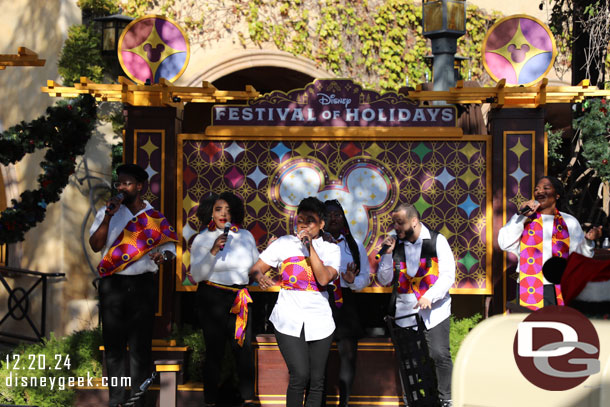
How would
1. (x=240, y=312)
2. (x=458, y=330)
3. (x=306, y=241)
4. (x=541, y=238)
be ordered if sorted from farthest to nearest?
(x=458, y=330) < (x=541, y=238) < (x=240, y=312) < (x=306, y=241)

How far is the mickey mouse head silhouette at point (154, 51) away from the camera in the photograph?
9156 millimetres

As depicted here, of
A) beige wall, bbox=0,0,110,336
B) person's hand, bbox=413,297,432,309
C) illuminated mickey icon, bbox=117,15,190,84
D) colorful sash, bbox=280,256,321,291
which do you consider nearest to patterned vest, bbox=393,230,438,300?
person's hand, bbox=413,297,432,309

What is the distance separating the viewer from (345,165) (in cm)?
905

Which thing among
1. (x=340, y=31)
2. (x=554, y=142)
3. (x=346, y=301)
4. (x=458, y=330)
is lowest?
(x=458, y=330)

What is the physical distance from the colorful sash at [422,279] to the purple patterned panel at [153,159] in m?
2.59

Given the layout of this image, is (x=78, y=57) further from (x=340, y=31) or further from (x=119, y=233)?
(x=119, y=233)

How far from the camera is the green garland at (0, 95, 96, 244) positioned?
7.41 m

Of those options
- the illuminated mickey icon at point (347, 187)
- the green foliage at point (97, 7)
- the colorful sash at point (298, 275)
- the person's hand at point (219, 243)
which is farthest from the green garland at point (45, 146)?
the green foliage at point (97, 7)

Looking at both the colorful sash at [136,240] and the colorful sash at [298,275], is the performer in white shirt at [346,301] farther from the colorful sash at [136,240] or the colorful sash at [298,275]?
the colorful sash at [136,240]

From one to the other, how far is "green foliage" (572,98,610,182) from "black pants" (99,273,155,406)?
212 inches

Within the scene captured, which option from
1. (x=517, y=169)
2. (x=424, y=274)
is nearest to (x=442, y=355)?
(x=424, y=274)

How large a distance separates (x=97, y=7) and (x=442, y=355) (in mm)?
7952

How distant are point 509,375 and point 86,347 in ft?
18.1

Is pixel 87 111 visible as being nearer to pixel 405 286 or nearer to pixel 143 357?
pixel 143 357
